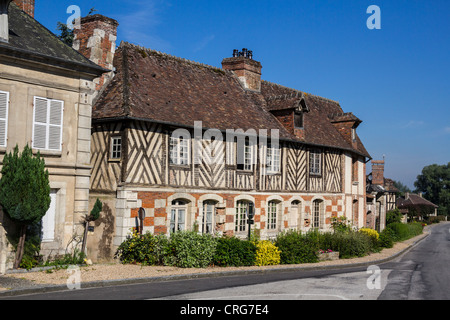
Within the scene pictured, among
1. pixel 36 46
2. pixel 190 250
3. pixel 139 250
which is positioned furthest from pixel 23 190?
pixel 190 250

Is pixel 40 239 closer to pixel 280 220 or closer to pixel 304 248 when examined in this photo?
pixel 304 248

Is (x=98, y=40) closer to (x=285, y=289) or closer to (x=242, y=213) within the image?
(x=242, y=213)

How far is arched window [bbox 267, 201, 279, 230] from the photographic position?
20.3 m

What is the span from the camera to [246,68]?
21922 mm

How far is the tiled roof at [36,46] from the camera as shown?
1227 cm

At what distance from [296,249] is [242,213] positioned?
320 cm

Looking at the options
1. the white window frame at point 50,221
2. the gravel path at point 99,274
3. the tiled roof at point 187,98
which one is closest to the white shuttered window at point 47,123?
the white window frame at point 50,221

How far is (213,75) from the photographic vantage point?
20.8 m

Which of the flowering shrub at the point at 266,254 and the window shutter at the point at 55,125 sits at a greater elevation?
the window shutter at the point at 55,125

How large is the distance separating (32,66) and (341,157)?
631 inches

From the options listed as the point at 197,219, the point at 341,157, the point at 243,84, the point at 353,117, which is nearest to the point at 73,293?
the point at 197,219

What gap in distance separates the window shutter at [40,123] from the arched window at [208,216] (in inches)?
251

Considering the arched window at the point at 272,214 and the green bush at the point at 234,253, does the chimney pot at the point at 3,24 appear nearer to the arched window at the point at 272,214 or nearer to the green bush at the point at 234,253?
the green bush at the point at 234,253

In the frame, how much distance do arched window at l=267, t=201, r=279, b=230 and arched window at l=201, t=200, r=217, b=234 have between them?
10.8 feet
